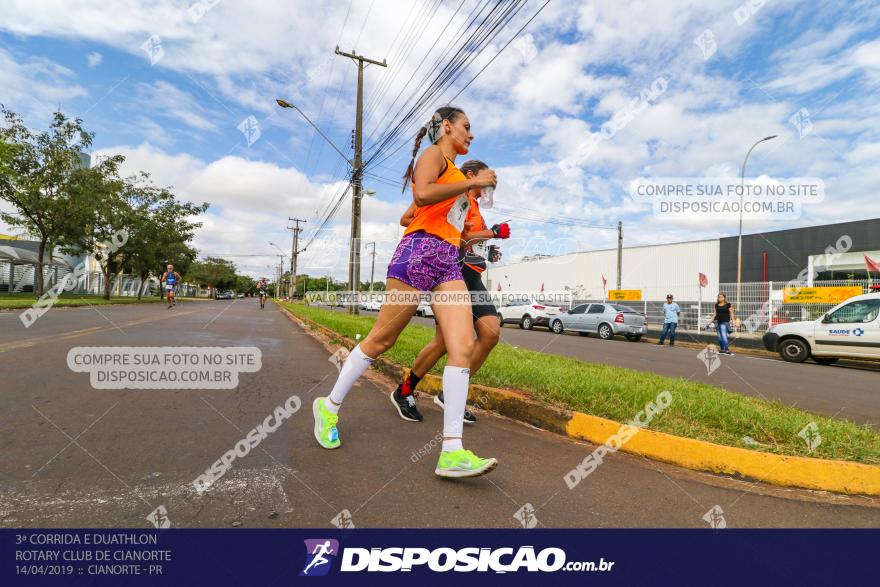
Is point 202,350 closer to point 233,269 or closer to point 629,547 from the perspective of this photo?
point 629,547

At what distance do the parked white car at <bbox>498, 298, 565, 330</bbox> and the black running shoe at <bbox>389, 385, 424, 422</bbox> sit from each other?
17050mm

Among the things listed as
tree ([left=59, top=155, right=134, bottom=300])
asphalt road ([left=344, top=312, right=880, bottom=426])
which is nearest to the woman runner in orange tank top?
asphalt road ([left=344, top=312, right=880, bottom=426])

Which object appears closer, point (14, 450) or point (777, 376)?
point (14, 450)

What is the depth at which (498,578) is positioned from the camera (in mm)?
1592

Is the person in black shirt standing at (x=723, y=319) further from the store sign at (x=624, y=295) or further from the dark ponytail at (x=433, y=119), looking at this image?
the store sign at (x=624, y=295)

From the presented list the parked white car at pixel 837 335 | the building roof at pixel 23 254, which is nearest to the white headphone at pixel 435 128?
the parked white car at pixel 837 335

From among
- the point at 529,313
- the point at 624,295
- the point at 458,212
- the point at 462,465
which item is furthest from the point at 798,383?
the point at 624,295

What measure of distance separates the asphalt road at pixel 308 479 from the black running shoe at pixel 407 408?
0.31ft

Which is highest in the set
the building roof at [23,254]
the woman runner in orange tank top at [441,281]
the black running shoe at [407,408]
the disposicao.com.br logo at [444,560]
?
the building roof at [23,254]

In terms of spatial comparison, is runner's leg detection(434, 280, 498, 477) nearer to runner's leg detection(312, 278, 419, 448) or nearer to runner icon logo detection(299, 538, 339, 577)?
runner's leg detection(312, 278, 419, 448)

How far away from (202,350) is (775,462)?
6.30 m

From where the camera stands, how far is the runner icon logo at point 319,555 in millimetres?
1568

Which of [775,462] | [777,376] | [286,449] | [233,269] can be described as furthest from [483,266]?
[233,269]

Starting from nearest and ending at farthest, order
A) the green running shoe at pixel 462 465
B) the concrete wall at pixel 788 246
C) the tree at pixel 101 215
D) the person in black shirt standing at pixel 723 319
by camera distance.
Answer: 1. the green running shoe at pixel 462 465
2. the person in black shirt standing at pixel 723 319
3. the tree at pixel 101 215
4. the concrete wall at pixel 788 246
